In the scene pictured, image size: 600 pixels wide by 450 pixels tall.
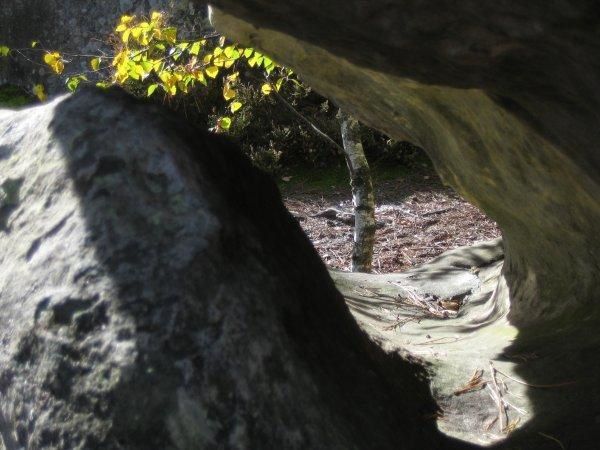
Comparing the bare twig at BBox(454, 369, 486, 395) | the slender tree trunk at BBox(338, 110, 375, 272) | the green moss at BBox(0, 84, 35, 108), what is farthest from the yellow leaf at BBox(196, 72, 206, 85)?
the green moss at BBox(0, 84, 35, 108)

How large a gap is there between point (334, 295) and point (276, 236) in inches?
12.5

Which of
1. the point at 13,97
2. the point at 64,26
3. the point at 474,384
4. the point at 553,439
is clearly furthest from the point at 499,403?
the point at 13,97

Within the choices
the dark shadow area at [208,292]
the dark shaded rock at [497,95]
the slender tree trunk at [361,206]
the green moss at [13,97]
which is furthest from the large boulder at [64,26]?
the dark shadow area at [208,292]

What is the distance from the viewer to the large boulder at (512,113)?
1.78 metres

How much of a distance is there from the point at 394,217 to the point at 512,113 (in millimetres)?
6484

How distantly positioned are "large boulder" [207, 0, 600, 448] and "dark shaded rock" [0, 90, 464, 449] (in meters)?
0.51

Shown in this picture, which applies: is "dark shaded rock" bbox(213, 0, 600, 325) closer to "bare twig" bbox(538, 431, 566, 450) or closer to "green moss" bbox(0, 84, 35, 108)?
"bare twig" bbox(538, 431, 566, 450)

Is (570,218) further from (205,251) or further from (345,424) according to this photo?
(205,251)

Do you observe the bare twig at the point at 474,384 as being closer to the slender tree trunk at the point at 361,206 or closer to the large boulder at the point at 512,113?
the large boulder at the point at 512,113

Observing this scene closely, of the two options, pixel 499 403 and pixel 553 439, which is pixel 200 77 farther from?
pixel 553 439

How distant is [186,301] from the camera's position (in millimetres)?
1946

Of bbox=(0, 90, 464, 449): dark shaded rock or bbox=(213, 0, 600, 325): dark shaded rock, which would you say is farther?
bbox=(0, 90, 464, 449): dark shaded rock

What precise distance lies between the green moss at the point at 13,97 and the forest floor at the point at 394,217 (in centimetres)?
471

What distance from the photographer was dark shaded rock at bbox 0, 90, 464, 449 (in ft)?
6.18
